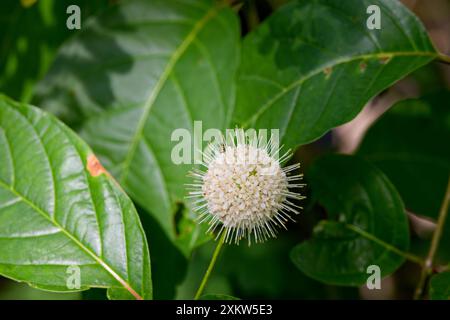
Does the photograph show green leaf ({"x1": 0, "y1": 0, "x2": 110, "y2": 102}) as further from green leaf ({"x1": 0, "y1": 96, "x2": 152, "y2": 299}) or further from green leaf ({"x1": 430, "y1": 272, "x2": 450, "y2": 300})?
green leaf ({"x1": 430, "y1": 272, "x2": 450, "y2": 300})

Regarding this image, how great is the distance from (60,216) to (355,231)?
30.6 inches

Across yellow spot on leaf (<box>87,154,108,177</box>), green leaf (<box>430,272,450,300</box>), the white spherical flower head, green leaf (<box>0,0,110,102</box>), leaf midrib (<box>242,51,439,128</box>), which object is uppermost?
green leaf (<box>0,0,110,102</box>)

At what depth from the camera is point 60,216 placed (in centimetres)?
132

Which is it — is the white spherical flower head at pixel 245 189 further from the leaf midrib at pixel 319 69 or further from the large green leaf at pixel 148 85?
the large green leaf at pixel 148 85

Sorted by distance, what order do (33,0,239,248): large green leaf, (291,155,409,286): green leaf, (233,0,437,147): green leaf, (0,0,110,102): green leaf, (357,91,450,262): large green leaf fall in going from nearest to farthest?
(233,0,437,147): green leaf < (291,155,409,286): green leaf < (33,0,239,248): large green leaf < (0,0,110,102): green leaf < (357,91,450,262): large green leaf

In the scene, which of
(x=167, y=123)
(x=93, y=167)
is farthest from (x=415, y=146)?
(x=93, y=167)

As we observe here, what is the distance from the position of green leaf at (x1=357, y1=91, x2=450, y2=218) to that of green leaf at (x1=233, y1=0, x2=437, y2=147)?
0.66 meters

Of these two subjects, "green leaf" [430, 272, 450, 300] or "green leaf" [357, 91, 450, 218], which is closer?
"green leaf" [430, 272, 450, 300]

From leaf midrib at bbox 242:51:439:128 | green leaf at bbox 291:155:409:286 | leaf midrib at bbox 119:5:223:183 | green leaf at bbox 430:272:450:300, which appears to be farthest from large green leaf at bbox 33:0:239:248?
green leaf at bbox 430:272:450:300

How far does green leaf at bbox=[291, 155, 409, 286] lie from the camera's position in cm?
145

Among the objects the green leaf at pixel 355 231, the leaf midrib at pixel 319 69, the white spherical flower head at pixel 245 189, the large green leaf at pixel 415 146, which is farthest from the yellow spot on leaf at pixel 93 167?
the large green leaf at pixel 415 146

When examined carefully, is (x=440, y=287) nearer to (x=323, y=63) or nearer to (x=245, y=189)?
(x=245, y=189)

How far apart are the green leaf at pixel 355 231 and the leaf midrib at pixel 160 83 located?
539mm

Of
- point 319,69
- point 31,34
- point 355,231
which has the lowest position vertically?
point 355,231
